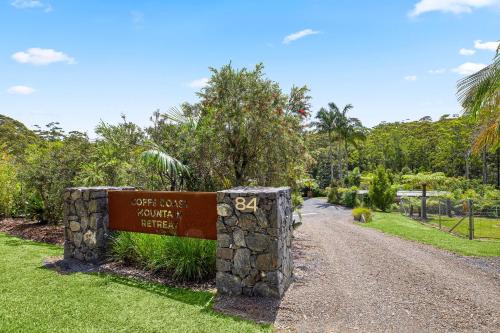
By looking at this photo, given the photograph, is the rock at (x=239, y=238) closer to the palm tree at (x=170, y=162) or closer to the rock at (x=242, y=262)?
the rock at (x=242, y=262)

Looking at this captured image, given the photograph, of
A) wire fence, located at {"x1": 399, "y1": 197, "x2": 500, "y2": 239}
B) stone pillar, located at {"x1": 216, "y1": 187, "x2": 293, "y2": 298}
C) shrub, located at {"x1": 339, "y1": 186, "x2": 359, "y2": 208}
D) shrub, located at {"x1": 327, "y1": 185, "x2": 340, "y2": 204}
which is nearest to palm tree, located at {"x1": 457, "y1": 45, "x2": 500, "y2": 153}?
wire fence, located at {"x1": 399, "y1": 197, "x2": 500, "y2": 239}

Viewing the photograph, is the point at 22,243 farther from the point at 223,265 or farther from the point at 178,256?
the point at 223,265

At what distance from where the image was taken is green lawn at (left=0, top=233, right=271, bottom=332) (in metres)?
4.75

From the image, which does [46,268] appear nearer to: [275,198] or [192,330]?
[192,330]

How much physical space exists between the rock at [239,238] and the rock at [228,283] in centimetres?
54

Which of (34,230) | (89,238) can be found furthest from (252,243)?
(34,230)

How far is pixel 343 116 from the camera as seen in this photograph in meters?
41.0

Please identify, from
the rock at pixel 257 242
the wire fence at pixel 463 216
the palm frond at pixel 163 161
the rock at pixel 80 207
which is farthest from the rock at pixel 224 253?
the wire fence at pixel 463 216

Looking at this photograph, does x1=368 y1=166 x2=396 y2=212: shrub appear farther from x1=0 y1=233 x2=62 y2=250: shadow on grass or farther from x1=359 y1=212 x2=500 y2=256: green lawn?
x1=0 y1=233 x2=62 y2=250: shadow on grass

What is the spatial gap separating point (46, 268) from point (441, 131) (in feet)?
185

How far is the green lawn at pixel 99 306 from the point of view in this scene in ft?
15.6

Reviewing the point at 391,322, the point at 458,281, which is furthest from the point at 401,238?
the point at 391,322

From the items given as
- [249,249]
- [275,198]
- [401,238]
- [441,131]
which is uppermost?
[441,131]

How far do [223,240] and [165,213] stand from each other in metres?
1.66
